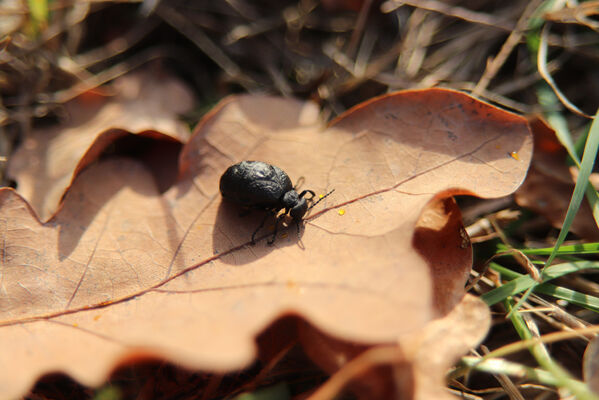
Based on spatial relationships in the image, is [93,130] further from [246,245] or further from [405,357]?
[405,357]

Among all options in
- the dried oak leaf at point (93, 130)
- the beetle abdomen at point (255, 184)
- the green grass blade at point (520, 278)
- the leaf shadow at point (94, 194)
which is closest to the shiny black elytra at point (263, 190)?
the beetle abdomen at point (255, 184)

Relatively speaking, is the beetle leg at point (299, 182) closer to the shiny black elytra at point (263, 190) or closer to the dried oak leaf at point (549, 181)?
the shiny black elytra at point (263, 190)

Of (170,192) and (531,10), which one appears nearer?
(170,192)

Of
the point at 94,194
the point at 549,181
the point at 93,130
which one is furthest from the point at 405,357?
the point at 93,130

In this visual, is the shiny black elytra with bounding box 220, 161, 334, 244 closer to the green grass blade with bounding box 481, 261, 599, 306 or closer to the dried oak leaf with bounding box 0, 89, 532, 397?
the dried oak leaf with bounding box 0, 89, 532, 397

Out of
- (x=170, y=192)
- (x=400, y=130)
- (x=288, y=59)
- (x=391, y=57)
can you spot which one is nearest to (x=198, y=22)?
(x=288, y=59)

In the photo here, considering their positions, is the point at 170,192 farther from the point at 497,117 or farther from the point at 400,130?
the point at 497,117

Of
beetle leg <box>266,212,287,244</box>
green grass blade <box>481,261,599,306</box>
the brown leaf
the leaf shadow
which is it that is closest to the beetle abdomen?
beetle leg <box>266,212,287,244</box>
